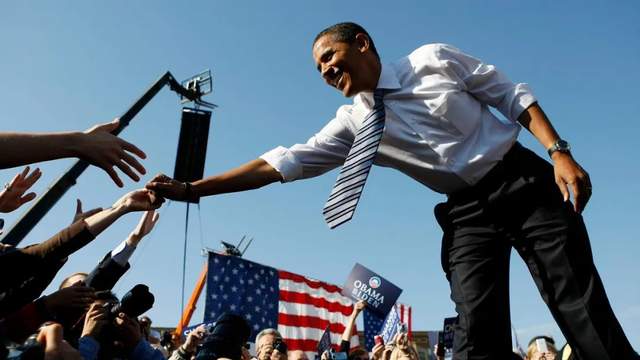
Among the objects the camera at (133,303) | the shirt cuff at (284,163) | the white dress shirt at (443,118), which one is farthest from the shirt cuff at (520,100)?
the camera at (133,303)

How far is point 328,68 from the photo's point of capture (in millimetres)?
2949

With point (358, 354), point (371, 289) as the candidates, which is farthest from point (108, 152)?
point (371, 289)

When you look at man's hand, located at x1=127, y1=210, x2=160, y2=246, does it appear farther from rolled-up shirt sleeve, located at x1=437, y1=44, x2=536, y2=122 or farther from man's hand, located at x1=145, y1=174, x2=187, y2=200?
rolled-up shirt sleeve, located at x1=437, y1=44, x2=536, y2=122

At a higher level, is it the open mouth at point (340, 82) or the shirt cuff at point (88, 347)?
the open mouth at point (340, 82)

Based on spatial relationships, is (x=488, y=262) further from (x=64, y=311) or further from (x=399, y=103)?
(x=64, y=311)

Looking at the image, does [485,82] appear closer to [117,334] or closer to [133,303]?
[133,303]

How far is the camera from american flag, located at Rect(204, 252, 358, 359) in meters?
11.2

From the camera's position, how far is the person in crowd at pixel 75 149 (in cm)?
205

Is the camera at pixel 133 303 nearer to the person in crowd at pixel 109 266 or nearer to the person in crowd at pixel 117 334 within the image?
the person in crowd at pixel 117 334

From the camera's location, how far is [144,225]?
4.95 m

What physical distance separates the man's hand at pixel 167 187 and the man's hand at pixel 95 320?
1.47 m

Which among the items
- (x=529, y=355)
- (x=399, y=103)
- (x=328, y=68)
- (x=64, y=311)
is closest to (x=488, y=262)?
(x=399, y=103)

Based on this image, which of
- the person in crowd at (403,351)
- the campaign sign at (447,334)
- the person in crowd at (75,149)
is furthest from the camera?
the campaign sign at (447,334)

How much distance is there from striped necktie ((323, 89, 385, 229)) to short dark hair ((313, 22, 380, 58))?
35cm
